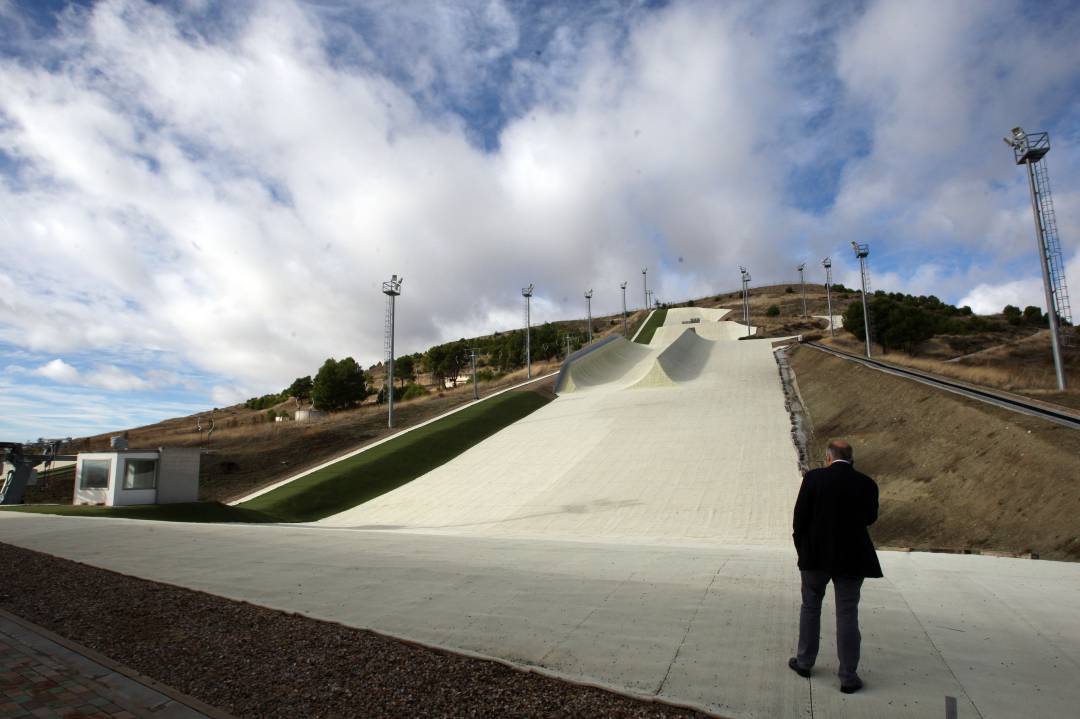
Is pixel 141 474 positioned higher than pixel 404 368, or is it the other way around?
pixel 404 368

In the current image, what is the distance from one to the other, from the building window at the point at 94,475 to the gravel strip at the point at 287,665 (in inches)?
729

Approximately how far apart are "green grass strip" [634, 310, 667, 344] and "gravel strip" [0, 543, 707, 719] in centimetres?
7919

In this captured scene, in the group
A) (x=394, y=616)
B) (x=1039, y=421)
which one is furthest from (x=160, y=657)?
(x=1039, y=421)

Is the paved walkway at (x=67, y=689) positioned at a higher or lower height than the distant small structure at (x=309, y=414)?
lower

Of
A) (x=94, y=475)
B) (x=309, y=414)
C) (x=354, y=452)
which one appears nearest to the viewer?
(x=94, y=475)

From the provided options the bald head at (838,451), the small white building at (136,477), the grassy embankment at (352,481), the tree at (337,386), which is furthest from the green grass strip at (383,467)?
the tree at (337,386)

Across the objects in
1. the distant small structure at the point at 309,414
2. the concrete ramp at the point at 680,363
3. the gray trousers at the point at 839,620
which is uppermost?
the concrete ramp at the point at 680,363

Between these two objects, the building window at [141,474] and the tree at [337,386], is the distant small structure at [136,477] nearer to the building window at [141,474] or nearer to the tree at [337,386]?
the building window at [141,474]

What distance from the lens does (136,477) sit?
73.6 feet

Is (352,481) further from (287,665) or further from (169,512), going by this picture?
(287,665)

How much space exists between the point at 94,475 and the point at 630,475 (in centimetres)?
2053

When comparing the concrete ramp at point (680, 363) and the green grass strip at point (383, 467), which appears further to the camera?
the concrete ramp at point (680, 363)

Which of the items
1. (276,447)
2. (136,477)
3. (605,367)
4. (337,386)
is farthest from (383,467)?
(337,386)

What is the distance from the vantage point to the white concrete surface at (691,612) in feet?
13.6
